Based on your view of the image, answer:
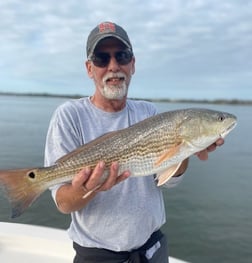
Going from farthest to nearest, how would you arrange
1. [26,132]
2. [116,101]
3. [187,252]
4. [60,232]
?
[26,132], [187,252], [60,232], [116,101]

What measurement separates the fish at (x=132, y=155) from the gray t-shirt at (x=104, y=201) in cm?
14

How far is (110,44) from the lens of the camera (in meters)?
3.19

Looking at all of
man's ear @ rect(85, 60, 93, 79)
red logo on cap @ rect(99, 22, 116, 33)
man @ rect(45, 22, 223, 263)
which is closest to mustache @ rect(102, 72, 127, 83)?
man @ rect(45, 22, 223, 263)

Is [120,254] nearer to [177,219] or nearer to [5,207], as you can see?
[177,219]

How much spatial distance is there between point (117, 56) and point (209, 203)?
9844 mm

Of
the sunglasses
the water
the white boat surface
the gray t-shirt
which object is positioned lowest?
the water

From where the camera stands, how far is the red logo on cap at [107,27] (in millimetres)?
3152

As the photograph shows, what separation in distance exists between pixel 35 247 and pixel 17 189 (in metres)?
2.29

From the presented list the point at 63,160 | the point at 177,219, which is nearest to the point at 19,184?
the point at 63,160

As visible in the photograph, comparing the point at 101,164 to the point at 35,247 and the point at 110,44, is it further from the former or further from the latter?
the point at 35,247

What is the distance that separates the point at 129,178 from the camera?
119 inches

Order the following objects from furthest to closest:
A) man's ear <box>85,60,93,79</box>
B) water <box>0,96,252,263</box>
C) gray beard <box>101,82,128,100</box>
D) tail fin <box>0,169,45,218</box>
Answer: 1. water <box>0,96,252,263</box>
2. man's ear <box>85,60,93,79</box>
3. gray beard <box>101,82,128,100</box>
4. tail fin <box>0,169,45,218</box>

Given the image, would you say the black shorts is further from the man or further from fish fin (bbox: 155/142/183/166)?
fish fin (bbox: 155/142/183/166)

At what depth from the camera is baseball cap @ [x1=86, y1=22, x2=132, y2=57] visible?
3.13 m
